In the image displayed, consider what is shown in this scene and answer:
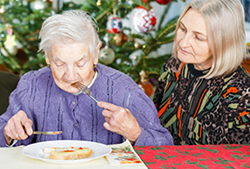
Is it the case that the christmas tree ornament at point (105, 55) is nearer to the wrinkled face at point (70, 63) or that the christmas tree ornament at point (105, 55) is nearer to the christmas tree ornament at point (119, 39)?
the christmas tree ornament at point (119, 39)

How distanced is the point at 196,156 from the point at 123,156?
0.24 metres

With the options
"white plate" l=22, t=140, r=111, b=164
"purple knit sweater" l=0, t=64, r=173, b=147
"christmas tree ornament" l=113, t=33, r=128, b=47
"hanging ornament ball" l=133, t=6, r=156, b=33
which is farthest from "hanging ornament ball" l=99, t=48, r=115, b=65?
"white plate" l=22, t=140, r=111, b=164

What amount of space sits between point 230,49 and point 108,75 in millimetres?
Answer: 610

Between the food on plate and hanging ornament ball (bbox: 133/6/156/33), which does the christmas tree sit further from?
the food on plate

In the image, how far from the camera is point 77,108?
1.34 m

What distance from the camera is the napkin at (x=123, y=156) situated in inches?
34.4

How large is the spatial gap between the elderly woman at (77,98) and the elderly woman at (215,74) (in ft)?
0.99

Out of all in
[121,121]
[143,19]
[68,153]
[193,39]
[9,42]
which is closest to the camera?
[68,153]

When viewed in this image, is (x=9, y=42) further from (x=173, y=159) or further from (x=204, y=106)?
(x=173, y=159)

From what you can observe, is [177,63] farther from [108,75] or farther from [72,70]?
[72,70]

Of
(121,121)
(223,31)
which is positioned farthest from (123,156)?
(223,31)

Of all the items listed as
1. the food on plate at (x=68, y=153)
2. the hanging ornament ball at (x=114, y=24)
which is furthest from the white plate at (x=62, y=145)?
the hanging ornament ball at (x=114, y=24)

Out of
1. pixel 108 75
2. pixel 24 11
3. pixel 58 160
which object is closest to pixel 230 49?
pixel 108 75

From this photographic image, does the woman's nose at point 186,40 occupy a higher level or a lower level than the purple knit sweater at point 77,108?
higher
